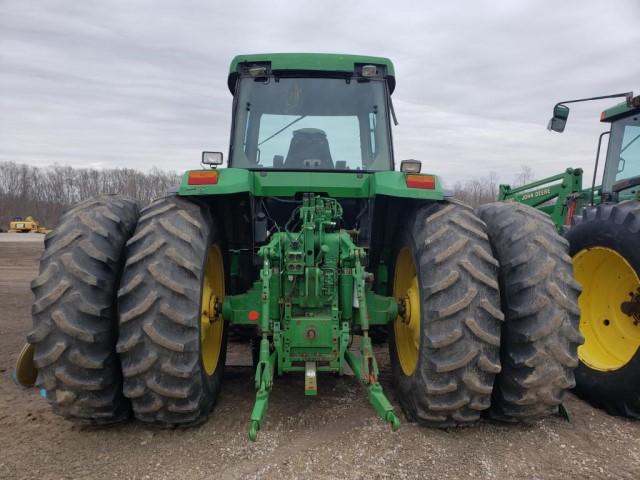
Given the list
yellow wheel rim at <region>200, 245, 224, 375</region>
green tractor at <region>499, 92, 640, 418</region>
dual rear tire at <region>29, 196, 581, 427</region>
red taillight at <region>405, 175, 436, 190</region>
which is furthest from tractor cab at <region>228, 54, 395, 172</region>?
green tractor at <region>499, 92, 640, 418</region>

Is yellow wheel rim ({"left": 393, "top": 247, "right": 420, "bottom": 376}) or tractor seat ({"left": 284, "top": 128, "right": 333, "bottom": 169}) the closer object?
yellow wheel rim ({"left": 393, "top": 247, "right": 420, "bottom": 376})

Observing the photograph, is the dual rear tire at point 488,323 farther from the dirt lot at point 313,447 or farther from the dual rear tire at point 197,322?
the dirt lot at point 313,447

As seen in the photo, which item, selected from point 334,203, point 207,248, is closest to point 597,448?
point 334,203

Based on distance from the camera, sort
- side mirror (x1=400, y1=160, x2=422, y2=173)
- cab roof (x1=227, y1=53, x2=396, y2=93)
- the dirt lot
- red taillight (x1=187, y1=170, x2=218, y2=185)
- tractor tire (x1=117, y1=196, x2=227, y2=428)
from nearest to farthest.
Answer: the dirt lot
tractor tire (x1=117, y1=196, x2=227, y2=428)
red taillight (x1=187, y1=170, x2=218, y2=185)
side mirror (x1=400, y1=160, x2=422, y2=173)
cab roof (x1=227, y1=53, x2=396, y2=93)

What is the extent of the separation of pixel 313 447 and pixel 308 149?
2.33 meters

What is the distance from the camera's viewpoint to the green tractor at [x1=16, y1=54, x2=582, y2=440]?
279 cm

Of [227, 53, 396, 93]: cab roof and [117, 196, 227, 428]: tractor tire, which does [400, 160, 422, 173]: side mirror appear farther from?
[117, 196, 227, 428]: tractor tire

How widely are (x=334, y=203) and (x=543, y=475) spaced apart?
2.07 m

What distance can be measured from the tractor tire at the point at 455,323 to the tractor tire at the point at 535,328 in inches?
8.2

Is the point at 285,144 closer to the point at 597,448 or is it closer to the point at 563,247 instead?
the point at 563,247

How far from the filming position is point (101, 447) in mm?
2885

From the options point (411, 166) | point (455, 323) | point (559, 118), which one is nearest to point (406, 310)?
point (455, 323)

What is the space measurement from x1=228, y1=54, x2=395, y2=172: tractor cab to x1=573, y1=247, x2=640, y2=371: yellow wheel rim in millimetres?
1853

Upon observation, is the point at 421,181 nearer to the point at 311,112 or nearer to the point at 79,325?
the point at 311,112
